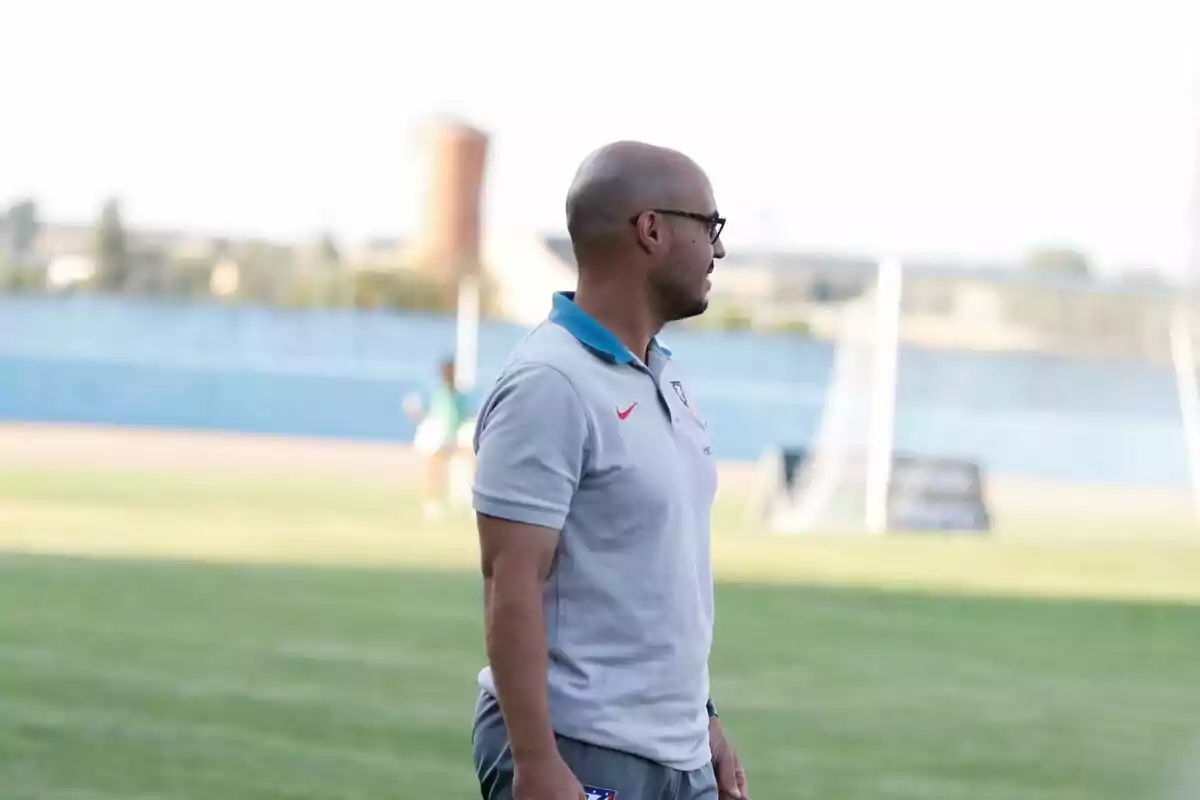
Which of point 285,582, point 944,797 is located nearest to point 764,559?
point 285,582

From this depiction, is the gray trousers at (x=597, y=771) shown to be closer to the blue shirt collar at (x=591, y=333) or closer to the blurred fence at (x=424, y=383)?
the blue shirt collar at (x=591, y=333)

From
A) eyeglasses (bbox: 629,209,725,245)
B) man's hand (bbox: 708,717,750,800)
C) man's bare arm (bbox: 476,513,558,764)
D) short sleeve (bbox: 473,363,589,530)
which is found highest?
eyeglasses (bbox: 629,209,725,245)

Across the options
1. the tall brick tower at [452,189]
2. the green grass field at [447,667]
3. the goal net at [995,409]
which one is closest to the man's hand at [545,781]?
the green grass field at [447,667]

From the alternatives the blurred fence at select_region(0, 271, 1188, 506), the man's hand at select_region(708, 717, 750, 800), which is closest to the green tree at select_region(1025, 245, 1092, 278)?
the blurred fence at select_region(0, 271, 1188, 506)

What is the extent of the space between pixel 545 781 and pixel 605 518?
438 millimetres

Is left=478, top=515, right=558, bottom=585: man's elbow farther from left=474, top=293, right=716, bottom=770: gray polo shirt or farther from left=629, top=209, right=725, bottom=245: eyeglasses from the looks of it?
left=629, top=209, right=725, bottom=245: eyeglasses

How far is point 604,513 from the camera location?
133 inches

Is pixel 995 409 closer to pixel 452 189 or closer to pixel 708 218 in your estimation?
pixel 708 218

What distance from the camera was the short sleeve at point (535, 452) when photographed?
129 inches

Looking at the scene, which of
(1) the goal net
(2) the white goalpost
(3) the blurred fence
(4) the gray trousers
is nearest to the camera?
(4) the gray trousers

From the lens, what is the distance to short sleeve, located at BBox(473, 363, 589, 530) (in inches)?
129

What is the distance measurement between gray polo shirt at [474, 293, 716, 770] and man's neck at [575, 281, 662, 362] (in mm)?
28

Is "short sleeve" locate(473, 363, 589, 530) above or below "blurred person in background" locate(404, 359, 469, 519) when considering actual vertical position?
above

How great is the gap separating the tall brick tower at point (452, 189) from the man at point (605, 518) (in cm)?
7336
